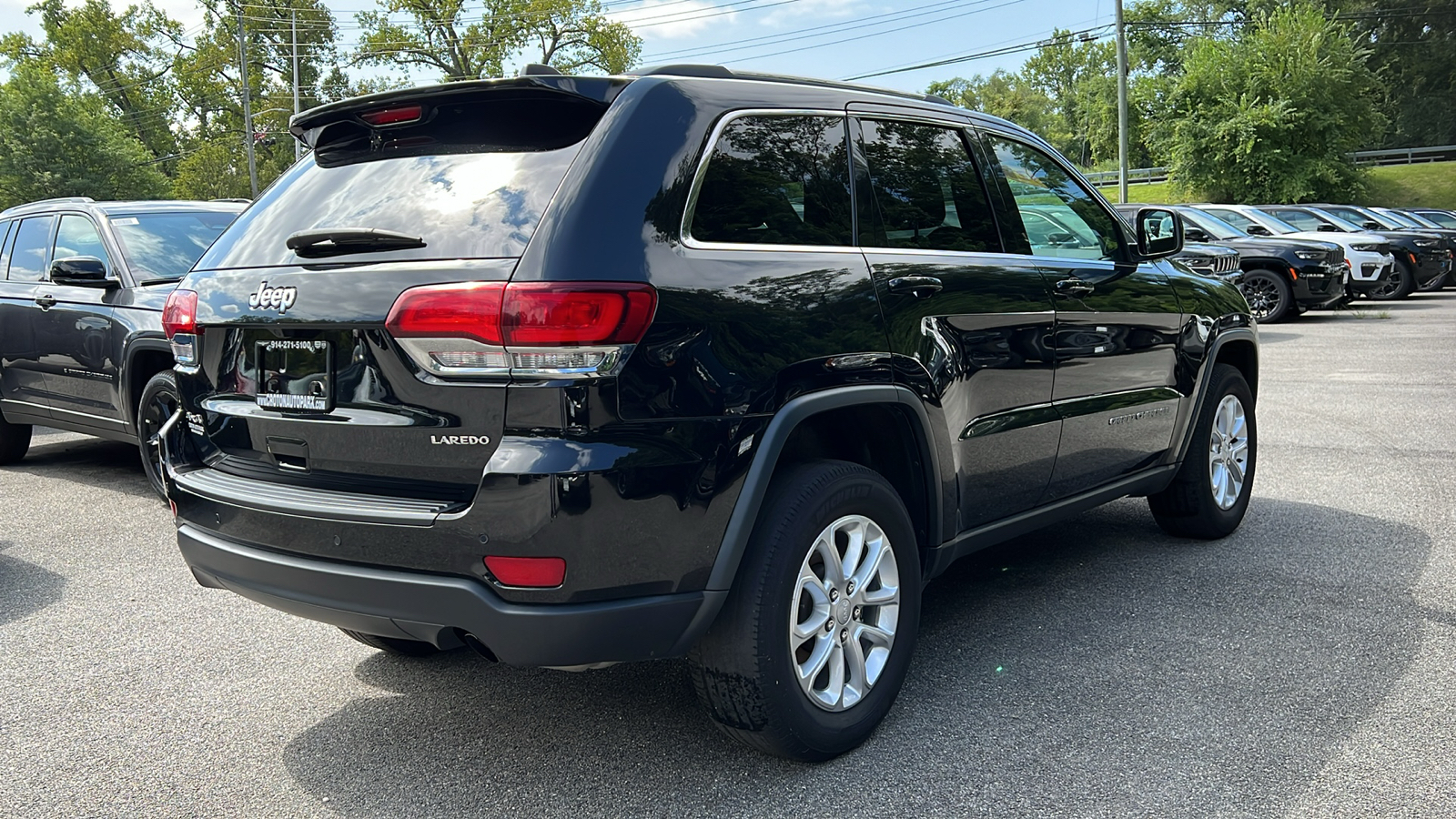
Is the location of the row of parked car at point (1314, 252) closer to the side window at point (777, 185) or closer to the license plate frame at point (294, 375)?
the side window at point (777, 185)

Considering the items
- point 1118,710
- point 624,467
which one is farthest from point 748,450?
point 1118,710

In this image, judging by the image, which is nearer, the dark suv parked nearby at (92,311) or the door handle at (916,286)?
the door handle at (916,286)

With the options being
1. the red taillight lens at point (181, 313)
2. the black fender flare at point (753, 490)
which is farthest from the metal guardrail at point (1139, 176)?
the red taillight lens at point (181, 313)

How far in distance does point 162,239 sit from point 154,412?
1453 mm

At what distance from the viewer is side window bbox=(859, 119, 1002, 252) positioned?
3.47m

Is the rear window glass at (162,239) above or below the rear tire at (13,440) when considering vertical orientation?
above

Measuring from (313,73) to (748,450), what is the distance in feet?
225

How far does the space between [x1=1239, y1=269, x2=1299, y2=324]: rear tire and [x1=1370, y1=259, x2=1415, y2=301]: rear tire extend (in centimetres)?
416

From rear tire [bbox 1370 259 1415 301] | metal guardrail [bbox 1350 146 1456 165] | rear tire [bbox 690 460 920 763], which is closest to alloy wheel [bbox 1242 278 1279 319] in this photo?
rear tire [bbox 1370 259 1415 301]

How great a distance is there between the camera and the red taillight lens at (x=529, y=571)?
257 cm

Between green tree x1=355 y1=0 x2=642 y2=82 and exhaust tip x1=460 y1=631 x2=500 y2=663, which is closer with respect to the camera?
exhaust tip x1=460 y1=631 x2=500 y2=663

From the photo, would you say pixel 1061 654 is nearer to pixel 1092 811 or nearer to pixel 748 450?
pixel 1092 811

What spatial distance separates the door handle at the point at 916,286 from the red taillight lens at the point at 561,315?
3.46 feet

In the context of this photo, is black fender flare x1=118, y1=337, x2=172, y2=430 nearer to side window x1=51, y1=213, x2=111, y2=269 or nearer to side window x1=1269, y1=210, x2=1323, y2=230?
side window x1=51, y1=213, x2=111, y2=269
